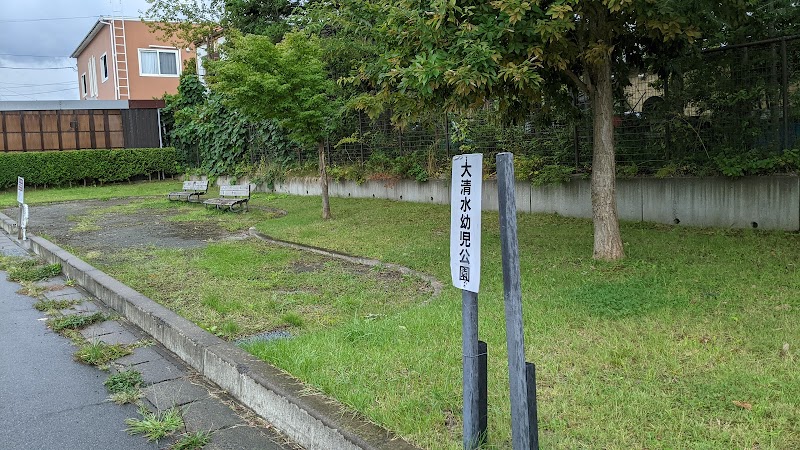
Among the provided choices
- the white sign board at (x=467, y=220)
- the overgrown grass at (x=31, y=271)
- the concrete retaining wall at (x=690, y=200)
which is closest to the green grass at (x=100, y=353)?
the white sign board at (x=467, y=220)

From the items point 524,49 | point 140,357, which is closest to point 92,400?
point 140,357

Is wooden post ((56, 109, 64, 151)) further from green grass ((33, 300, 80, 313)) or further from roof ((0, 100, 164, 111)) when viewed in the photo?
green grass ((33, 300, 80, 313))

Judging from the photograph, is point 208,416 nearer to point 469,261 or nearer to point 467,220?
point 469,261

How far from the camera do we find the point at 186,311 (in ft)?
20.3

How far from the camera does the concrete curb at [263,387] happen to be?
3342mm

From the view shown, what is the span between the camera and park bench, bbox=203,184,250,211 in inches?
620

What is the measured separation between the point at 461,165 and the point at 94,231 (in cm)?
1201

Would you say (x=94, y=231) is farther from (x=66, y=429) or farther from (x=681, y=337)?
(x=681, y=337)

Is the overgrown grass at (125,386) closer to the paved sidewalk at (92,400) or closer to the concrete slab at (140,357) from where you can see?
the paved sidewalk at (92,400)

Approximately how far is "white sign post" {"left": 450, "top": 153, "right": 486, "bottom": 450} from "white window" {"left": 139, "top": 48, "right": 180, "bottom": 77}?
3477cm

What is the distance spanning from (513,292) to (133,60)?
115 ft

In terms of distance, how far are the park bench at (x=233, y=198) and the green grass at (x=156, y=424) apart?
39.1 feet

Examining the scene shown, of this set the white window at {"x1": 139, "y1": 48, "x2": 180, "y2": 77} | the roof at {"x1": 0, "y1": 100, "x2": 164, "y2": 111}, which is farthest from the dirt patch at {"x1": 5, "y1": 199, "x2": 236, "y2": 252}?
the white window at {"x1": 139, "y1": 48, "x2": 180, "y2": 77}

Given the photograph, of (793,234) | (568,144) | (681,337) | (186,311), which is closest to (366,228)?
(568,144)
